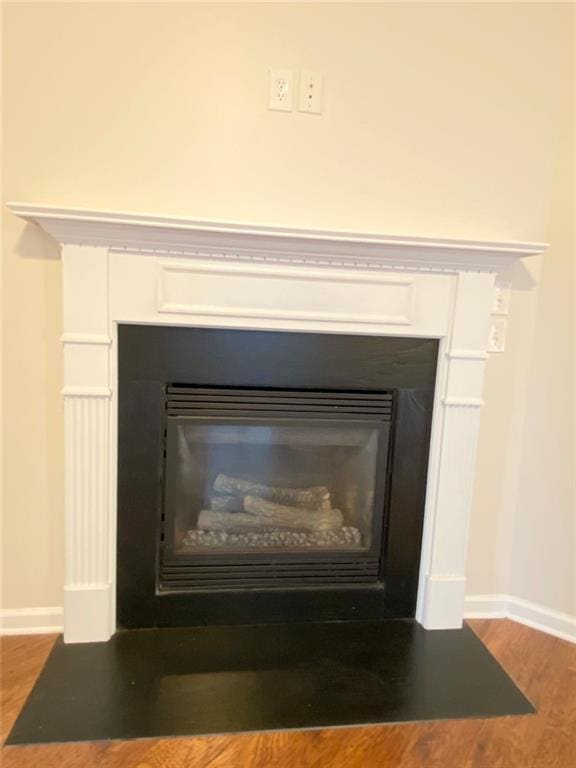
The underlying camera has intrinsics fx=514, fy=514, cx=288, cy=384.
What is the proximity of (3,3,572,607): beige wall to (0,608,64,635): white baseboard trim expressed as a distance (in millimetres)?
34

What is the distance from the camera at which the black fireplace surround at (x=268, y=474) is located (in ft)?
5.09

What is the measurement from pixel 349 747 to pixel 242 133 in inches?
65.2

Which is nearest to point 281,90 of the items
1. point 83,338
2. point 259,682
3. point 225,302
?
point 225,302

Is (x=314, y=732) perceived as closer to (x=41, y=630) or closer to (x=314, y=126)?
(x=41, y=630)

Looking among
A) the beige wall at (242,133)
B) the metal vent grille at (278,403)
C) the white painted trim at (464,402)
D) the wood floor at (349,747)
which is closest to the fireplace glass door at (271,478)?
the metal vent grille at (278,403)

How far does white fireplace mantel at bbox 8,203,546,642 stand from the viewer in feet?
4.64

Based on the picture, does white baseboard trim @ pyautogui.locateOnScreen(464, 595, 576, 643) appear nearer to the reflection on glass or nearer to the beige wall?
the reflection on glass

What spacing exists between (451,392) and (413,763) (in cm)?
99

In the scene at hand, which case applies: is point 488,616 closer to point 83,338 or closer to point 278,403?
point 278,403

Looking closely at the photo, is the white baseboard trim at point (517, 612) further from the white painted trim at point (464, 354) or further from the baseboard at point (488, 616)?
the white painted trim at point (464, 354)

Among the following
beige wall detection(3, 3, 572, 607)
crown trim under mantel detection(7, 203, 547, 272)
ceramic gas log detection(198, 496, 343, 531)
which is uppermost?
beige wall detection(3, 3, 572, 607)

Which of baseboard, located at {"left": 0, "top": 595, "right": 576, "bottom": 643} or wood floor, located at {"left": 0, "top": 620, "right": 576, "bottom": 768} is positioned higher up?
baseboard, located at {"left": 0, "top": 595, "right": 576, "bottom": 643}

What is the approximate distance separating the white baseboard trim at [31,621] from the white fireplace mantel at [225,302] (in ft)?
0.36

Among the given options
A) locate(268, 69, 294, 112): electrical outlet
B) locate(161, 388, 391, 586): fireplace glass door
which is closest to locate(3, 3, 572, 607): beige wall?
locate(268, 69, 294, 112): electrical outlet
